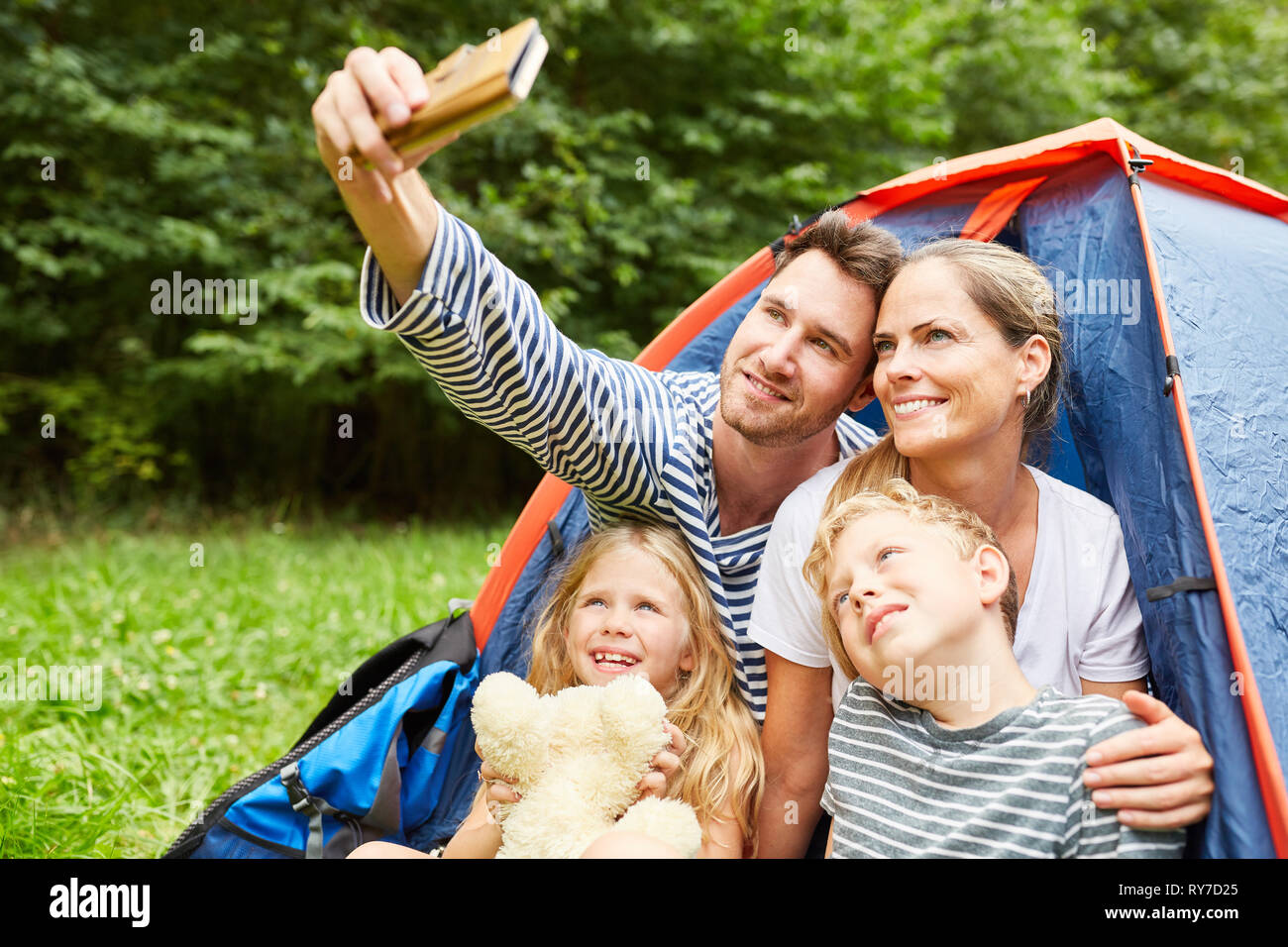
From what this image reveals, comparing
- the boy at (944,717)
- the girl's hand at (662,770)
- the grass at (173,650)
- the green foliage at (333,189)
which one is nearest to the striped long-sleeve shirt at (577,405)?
the girl's hand at (662,770)

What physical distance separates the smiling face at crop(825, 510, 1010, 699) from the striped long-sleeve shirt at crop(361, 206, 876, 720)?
14.8 inches

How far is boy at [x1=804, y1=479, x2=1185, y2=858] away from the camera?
119cm

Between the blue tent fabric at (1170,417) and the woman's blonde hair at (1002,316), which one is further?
the woman's blonde hair at (1002,316)

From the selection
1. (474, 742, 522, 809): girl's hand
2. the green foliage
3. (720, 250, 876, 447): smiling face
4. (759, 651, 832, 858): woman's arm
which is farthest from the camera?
the green foliage

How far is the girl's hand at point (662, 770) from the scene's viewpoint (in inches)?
56.1

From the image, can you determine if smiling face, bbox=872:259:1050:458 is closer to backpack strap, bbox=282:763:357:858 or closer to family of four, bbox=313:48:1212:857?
family of four, bbox=313:48:1212:857

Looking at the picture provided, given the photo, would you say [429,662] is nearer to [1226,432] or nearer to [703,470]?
[703,470]

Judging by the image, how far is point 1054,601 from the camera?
1.47 metres

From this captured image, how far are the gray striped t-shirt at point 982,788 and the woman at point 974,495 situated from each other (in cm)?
16

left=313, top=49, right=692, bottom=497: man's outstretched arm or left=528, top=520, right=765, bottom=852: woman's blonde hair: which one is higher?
left=313, top=49, right=692, bottom=497: man's outstretched arm

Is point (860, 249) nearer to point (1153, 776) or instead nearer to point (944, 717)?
point (944, 717)

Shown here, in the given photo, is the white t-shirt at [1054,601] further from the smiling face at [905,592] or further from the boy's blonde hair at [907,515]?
the smiling face at [905,592]

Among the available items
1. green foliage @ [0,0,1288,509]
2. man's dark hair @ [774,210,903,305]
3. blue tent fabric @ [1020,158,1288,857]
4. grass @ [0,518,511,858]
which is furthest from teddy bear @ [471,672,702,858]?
green foliage @ [0,0,1288,509]
